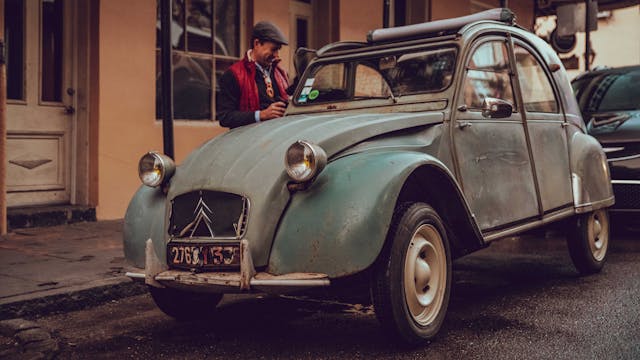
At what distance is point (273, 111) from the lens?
17.5 ft

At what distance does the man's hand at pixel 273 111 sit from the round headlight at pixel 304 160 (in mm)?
1635

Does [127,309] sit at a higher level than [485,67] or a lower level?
Answer: lower

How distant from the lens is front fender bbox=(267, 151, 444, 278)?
354 cm

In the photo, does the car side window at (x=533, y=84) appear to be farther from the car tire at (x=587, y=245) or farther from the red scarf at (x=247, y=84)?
the red scarf at (x=247, y=84)

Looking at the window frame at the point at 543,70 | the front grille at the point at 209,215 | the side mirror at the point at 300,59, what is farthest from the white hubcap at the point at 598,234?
the front grille at the point at 209,215

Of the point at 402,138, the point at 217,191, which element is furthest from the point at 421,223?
the point at 217,191

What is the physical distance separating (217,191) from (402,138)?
113cm

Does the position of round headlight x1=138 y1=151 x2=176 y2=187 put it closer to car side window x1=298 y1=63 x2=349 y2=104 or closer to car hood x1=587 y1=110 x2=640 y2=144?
car side window x1=298 y1=63 x2=349 y2=104

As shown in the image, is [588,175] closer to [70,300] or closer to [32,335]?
[70,300]

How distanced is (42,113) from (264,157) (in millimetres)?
5011

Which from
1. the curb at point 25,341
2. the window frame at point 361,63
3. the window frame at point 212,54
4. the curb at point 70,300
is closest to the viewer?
the curb at point 25,341

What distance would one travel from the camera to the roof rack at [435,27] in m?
5.07

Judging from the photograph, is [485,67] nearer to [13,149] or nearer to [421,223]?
[421,223]

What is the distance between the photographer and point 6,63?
309 inches
